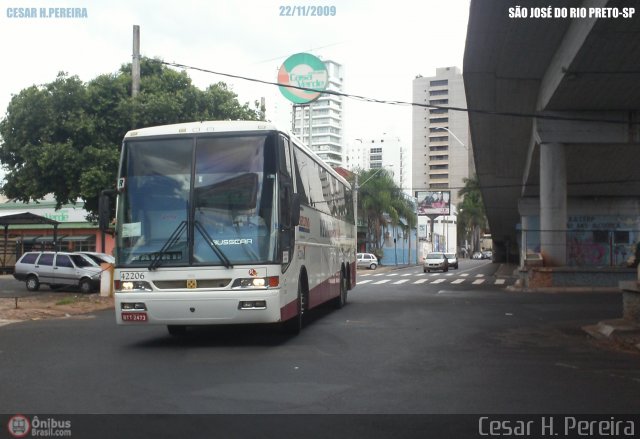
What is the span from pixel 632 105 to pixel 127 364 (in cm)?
1995

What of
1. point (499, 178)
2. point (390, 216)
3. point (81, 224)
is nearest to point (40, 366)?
point (499, 178)

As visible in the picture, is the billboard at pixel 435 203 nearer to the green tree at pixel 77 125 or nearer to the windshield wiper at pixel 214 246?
the green tree at pixel 77 125

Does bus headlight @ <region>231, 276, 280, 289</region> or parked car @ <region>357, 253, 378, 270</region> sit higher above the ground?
bus headlight @ <region>231, 276, 280, 289</region>

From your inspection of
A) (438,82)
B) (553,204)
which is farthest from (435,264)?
(438,82)

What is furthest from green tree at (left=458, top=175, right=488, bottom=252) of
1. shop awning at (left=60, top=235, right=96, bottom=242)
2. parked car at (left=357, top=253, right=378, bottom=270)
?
shop awning at (left=60, top=235, right=96, bottom=242)

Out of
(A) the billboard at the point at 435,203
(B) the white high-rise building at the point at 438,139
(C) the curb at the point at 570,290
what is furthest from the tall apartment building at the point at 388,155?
(C) the curb at the point at 570,290

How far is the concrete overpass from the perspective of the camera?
16.8 meters

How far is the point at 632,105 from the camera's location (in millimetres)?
23172

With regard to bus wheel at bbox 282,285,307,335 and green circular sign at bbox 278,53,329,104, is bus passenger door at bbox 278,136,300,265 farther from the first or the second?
green circular sign at bbox 278,53,329,104

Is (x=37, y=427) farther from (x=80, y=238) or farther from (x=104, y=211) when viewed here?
(x=80, y=238)

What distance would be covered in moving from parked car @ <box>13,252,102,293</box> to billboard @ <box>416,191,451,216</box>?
205ft

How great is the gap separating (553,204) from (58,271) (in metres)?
19.0

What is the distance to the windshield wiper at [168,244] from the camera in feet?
34.3

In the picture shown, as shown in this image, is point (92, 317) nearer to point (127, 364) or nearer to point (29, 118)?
point (127, 364)
